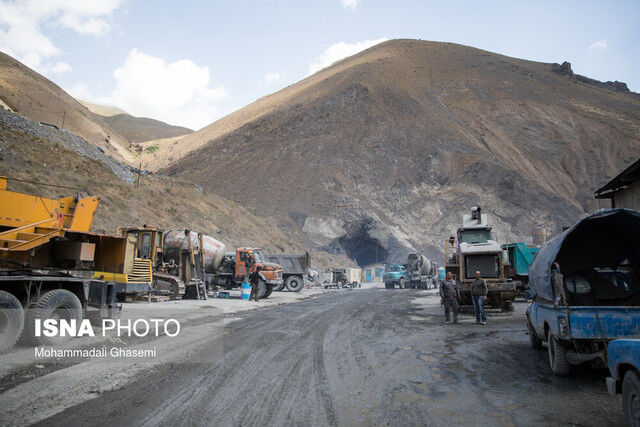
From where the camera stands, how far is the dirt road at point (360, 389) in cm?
504

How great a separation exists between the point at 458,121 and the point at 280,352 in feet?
251

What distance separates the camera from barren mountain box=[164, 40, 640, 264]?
6097 centimetres

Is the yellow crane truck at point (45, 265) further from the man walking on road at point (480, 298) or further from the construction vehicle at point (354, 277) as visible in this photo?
the construction vehicle at point (354, 277)

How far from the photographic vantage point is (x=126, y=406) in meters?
5.35

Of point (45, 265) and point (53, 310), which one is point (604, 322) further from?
point (45, 265)

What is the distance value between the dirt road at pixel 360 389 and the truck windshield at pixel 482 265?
24.5 feet

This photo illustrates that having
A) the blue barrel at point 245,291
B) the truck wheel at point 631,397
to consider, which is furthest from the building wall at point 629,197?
the blue barrel at point 245,291

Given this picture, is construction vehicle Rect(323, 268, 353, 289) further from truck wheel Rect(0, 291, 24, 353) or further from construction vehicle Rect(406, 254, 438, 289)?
truck wheel Rect(0, 291, 24, 353)

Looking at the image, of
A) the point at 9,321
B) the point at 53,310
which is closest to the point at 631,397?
the point at 9,321

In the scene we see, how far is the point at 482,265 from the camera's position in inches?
708

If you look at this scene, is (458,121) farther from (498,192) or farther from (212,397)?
(212,397)

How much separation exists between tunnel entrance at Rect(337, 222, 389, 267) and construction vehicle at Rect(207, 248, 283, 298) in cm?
3289

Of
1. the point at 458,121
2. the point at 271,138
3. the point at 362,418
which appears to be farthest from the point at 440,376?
the point at 458,121

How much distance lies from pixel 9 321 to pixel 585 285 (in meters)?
11.1
